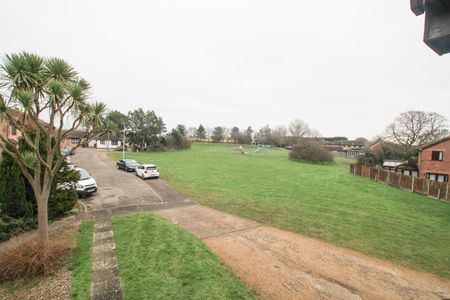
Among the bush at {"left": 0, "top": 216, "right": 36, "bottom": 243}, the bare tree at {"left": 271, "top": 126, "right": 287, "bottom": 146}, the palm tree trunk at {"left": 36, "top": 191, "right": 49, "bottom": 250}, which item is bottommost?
the bush at {"left": 0, "top": 216, "right": 36, "bottom": 243}

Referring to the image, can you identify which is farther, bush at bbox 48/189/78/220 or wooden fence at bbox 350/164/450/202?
wooden fence at bbox 350/164/450/202

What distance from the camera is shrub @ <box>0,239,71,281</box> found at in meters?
5.20

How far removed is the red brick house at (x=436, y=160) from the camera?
2206 cm

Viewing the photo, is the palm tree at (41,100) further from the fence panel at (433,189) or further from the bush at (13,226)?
the fence panel at (433,189)

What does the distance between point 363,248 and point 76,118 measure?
1023 cm

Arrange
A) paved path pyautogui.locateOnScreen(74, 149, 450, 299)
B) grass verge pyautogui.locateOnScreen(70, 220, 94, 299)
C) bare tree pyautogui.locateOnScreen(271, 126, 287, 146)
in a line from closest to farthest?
1. grass verge pyautogui.locateOnScreen(70, 220, 94, 299)
2. paved path pyautogui.locateOnScreen(74, 149, 450, 299)
3. bare tree pyautogui.locateOnScreen(271, 126, 287, 146)

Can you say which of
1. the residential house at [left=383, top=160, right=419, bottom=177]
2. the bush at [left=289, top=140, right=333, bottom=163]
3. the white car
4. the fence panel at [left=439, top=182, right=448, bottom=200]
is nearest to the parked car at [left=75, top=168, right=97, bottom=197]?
the white car

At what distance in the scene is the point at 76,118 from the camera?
6.27m

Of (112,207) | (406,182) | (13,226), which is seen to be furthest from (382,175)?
(13,226)

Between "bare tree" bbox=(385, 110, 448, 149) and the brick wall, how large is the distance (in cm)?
1785

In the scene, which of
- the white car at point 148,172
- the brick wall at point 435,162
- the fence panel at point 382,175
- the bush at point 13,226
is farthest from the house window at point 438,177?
the bush at point 13,226

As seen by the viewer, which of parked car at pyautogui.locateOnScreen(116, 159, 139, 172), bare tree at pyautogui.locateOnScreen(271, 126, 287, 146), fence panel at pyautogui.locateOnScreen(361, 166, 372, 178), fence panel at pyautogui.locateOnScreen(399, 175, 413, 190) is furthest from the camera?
bare tree at pyautogui.locateOnScreen(271, 126, 287, 146)

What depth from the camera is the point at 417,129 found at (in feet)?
136

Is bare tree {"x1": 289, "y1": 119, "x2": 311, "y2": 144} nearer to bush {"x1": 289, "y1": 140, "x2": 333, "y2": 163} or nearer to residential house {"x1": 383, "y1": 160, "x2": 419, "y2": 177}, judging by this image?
bush {"x1": 289, "y1": 140, "x2": 333, "y2": 163}
